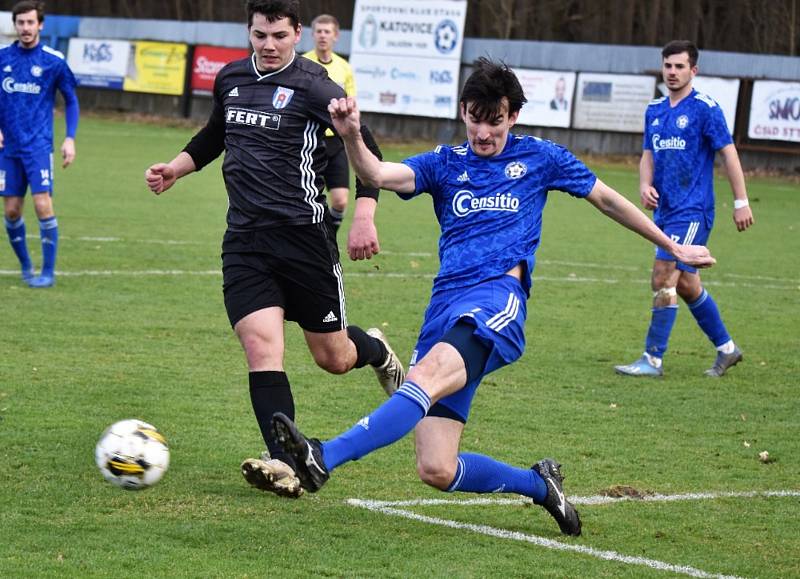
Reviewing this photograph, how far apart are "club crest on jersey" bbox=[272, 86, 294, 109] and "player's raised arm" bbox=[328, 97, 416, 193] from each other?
27.5 inches

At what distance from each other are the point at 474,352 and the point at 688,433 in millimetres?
2719

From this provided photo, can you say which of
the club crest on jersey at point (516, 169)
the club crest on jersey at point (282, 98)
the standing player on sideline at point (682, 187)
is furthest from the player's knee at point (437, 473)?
the standing player on sideline at point (682, 187)

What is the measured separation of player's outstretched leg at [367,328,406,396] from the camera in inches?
271

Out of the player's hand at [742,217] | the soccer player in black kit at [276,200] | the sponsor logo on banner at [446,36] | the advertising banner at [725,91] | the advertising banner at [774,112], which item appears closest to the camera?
the soccer player in black kit at [276,200]

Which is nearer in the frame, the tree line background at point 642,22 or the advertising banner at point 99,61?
the advertising banner at point 99,61

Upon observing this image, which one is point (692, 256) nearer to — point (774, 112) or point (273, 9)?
point (273, 9)

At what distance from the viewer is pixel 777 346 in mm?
10242

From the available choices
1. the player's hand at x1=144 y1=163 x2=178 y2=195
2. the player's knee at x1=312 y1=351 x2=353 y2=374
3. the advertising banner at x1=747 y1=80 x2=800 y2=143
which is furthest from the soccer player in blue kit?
the advertising banner at x1=747 y1=80 x2=800 y2=143

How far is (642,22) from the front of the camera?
1620 inches

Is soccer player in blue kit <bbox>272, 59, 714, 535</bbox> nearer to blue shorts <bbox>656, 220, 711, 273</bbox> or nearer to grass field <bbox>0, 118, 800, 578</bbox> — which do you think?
grass field <bbox>0, 118, 800, 578</bbox>

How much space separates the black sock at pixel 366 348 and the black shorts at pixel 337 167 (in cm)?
637

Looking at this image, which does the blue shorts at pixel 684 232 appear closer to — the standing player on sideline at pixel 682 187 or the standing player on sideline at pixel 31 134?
the standing player on sideline at pixel 682 187

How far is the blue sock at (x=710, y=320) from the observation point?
912 centimetres

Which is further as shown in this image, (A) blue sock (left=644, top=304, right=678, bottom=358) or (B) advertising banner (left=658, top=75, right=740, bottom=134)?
(B) advertising banner (left=658, top=75, right=740, bottom=134)
